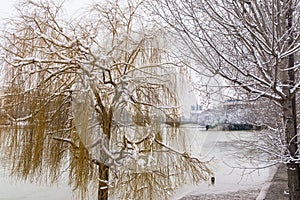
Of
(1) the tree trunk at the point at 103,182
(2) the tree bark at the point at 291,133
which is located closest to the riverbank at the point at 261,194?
(2) the tree bark at the point at 291,133

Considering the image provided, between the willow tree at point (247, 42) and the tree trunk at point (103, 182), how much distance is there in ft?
A: 4.63

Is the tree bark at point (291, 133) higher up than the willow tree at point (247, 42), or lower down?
lower down

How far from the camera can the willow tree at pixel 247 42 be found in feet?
7.82

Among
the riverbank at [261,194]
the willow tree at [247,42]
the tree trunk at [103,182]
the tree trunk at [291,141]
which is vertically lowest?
the riverbank at [261,194]

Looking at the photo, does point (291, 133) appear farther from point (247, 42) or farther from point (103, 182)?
point (103, 182)

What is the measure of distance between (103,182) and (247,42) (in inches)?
77.9

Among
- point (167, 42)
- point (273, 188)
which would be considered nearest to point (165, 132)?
point (167, 42)

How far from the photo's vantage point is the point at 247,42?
2.44 metres

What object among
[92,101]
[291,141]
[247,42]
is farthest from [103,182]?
[247,42]

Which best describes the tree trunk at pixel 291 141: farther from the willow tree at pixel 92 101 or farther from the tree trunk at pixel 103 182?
the tree trunk at pixel 103 182

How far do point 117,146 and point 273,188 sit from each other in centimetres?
324

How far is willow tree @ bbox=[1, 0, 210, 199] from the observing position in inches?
125

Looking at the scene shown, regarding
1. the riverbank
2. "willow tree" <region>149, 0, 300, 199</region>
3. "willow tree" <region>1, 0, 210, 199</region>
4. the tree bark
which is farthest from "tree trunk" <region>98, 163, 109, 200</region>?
the riverbank

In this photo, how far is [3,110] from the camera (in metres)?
3.23
